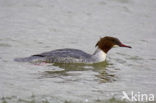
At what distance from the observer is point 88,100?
8.41 metres

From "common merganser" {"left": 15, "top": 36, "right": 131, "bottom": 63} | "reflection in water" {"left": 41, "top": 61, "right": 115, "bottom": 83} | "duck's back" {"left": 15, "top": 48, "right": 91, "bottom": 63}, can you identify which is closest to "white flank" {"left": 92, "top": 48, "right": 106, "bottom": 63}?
"common merganser" {"left": 15, "top": 36, "right": 131, "bottom": 63}

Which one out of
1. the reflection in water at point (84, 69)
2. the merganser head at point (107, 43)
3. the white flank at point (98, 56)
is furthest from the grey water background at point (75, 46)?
the merganser head at point (107, 43)

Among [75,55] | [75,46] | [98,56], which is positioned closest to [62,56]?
[75,55]

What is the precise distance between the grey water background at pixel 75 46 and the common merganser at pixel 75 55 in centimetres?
19

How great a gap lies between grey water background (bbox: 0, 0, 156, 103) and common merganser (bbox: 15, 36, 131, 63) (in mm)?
187

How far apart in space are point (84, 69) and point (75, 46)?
1771 millimetres

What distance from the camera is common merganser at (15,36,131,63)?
11.1 meters

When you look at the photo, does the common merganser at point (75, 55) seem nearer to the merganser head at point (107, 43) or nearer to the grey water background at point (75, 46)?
the merganser head at point (107, 43)

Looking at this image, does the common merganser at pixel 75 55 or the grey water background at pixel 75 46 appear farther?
the common merganser at pixel 75 55

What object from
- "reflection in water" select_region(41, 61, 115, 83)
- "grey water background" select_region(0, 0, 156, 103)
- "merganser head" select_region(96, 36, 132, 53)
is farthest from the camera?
"merganser head" select_region(96, 36, 132, 53)

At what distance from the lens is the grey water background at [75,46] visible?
354 inches

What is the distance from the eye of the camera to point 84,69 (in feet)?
36.0

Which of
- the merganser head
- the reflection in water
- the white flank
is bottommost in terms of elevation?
the reflection in water

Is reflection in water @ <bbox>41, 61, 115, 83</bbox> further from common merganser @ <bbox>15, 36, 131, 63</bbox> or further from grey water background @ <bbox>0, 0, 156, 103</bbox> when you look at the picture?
common merganser @ <bbox>15, 36, 131, 63</bbox>
